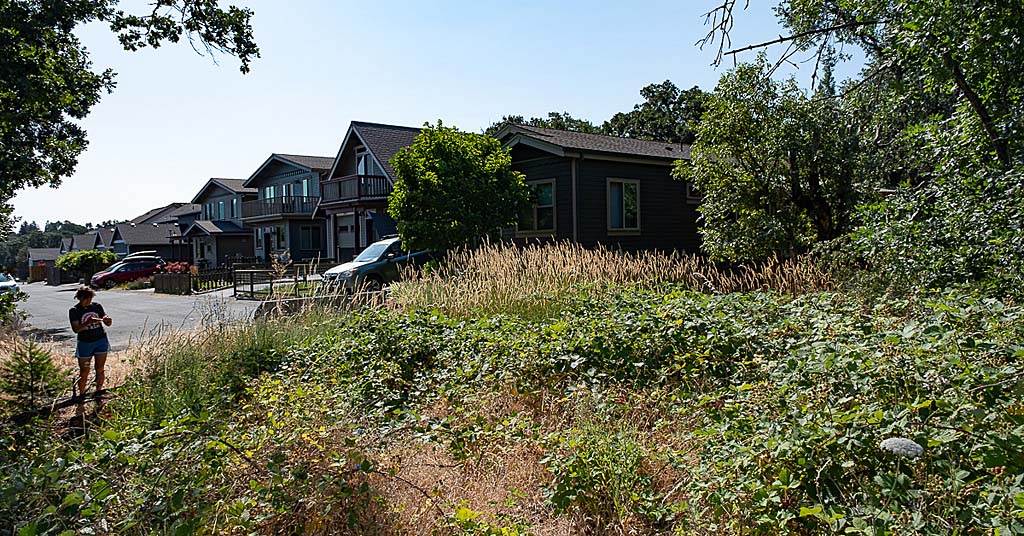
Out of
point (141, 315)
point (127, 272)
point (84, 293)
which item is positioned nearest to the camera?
point (84, 293)

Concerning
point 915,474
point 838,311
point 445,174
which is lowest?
point 915,474

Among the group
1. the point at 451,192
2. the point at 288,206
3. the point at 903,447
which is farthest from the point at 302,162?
the point at 903,447

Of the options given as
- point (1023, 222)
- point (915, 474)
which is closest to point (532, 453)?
point (915, 474)

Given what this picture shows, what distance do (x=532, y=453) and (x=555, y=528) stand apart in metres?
0.77

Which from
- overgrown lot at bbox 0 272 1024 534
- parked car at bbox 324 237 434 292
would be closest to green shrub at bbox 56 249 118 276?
parked car at bbox 324 237 434 292

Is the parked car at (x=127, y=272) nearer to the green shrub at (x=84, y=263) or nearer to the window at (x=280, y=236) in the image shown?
the window at (x=280, y=236)

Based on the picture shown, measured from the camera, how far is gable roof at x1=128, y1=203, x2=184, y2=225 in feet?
205

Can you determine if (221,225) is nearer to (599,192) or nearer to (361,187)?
(361,187)

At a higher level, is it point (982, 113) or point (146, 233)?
point (146, 233)

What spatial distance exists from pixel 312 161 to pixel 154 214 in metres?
39.0

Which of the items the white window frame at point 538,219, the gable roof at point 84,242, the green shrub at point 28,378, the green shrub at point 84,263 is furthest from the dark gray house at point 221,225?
the green shrub at point 28,378

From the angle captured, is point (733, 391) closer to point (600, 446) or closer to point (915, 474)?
point (600, 446)

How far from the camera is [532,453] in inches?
157

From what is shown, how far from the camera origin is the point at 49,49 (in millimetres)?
7297
